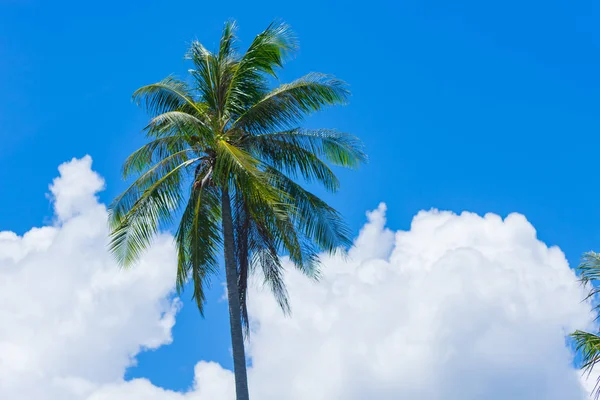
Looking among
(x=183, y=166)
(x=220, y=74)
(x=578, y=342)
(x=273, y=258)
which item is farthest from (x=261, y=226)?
(x=578, y=342)

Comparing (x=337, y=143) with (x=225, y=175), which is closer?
(x=225, y=175)

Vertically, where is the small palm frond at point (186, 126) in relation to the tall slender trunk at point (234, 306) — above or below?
above

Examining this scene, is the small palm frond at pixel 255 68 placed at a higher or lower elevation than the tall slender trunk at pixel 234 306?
higher

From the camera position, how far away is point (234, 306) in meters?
20.8

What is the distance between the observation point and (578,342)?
71.3 feet

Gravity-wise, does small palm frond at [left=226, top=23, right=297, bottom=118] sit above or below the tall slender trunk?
above

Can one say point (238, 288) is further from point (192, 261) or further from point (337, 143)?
point (337, 143)

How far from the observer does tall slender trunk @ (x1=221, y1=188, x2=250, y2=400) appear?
20062 mm

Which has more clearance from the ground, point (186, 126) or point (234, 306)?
point (186, 126)

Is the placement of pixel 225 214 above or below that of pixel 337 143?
below

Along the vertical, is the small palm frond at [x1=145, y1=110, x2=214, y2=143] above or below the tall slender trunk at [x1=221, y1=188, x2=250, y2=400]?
above

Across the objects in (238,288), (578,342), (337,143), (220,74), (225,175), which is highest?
(220,74)

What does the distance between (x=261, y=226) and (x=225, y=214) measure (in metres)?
1.28

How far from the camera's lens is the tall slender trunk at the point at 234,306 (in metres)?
20.1
